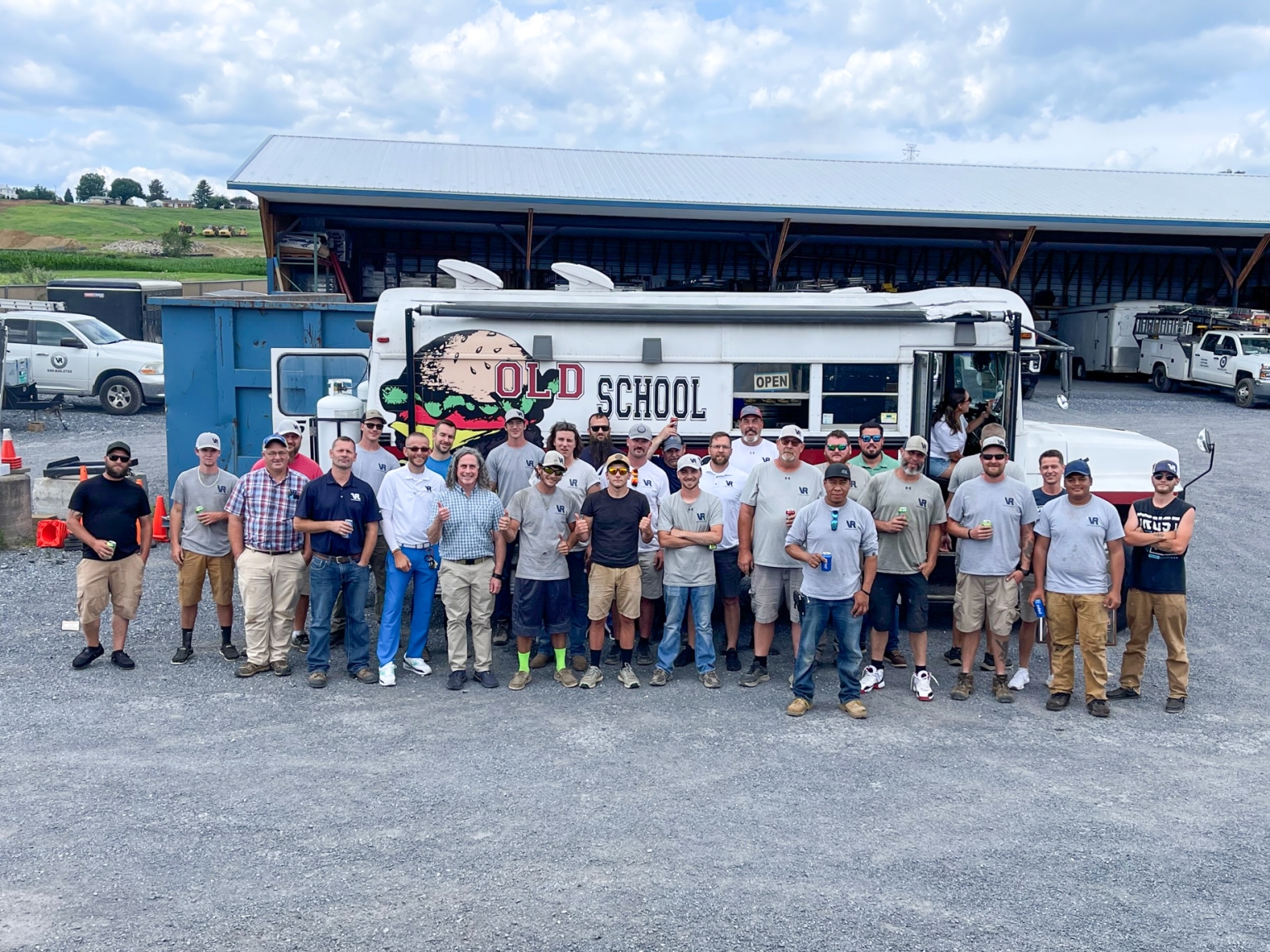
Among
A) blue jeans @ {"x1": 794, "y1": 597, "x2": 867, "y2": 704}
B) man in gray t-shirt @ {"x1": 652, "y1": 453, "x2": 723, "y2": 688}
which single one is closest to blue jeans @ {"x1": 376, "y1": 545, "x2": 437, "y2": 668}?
man in gray t-shirt @ {"x1": 652, "y1": 453, "x2": 723, "y2": 688}

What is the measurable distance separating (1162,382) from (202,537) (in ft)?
85.1

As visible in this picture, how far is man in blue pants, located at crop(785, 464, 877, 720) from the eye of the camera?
697 centimetres

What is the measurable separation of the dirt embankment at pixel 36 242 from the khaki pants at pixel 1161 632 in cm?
7805

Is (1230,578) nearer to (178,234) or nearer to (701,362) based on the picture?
(701,362)

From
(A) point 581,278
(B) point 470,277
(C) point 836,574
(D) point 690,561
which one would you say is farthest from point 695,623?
(B) point 470,277

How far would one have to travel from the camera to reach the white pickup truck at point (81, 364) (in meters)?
20.2

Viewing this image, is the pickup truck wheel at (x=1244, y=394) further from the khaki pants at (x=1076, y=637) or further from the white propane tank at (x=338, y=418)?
the white propane tank at (x=338, y=418)

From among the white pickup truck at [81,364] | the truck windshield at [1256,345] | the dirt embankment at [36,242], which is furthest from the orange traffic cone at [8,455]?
the dirt embankment at [36,242]

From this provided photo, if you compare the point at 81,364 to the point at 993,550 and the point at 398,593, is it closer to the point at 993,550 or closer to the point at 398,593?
the point at 398,593

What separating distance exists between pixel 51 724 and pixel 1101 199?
87.7ft

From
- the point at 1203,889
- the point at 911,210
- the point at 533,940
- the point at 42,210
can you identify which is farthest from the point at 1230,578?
the point at 42,210

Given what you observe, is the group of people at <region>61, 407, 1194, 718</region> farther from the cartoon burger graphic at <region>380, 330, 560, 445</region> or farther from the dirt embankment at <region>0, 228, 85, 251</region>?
the dirt embankment at <region>0, 228, 85, 251</region>

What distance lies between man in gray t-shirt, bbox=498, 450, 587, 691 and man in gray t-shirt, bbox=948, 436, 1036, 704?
9.08 ft

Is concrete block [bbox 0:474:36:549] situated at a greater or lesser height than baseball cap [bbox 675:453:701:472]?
lesser
